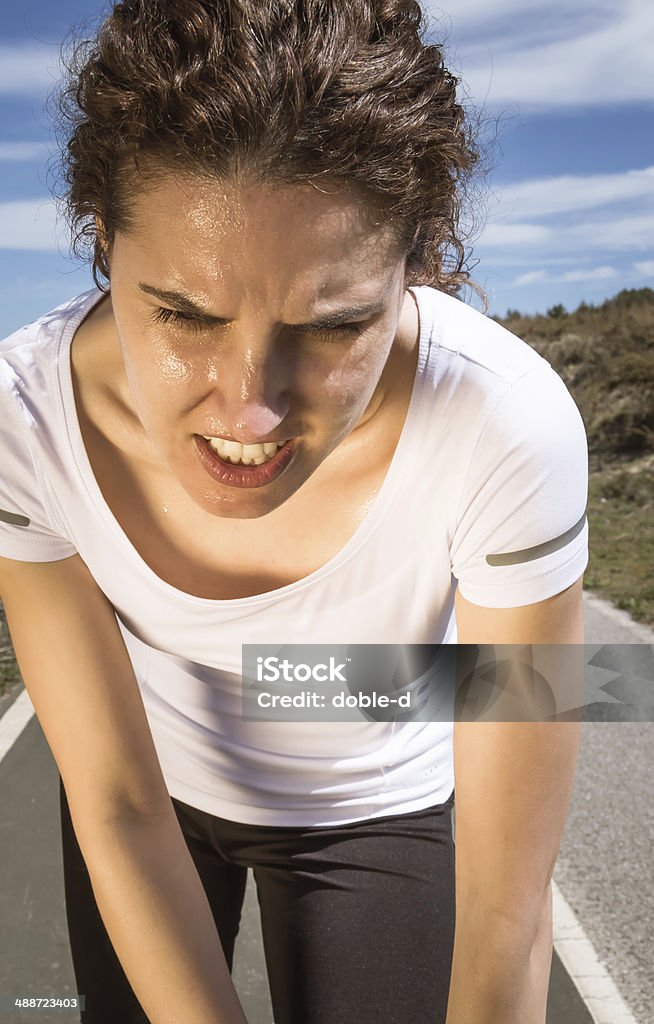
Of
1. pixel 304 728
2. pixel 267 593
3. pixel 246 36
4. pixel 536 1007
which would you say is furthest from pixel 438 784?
pixel 246 36

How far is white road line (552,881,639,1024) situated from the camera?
2434 mm

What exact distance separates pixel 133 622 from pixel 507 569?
694 millimetres

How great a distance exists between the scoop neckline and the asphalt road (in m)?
1.42

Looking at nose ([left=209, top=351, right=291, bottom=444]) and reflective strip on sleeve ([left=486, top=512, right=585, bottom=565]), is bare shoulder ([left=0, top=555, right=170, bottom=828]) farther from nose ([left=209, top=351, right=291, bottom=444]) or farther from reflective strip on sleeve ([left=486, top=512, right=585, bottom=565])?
reflective strip on sleeve ([left=486, top=512, right=585, bottom=565])

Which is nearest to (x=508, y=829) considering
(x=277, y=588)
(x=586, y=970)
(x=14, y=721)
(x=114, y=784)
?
(x=277, y=588)

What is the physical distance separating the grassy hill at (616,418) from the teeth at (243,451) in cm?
457

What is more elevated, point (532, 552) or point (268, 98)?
point (268, 98)

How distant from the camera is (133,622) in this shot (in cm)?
178

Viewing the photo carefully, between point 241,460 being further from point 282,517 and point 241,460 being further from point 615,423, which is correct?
point 615,423

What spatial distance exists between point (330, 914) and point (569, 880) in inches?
59.5

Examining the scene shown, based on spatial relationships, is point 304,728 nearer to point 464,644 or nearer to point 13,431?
point 464,644

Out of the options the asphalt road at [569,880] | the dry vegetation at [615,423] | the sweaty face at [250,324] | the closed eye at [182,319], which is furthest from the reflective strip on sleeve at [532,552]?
the dry vegetation at [615,423]

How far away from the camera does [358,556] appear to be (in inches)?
63.2

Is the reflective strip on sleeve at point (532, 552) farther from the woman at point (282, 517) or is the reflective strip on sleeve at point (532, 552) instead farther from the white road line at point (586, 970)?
the white road line at point (586, 970)
